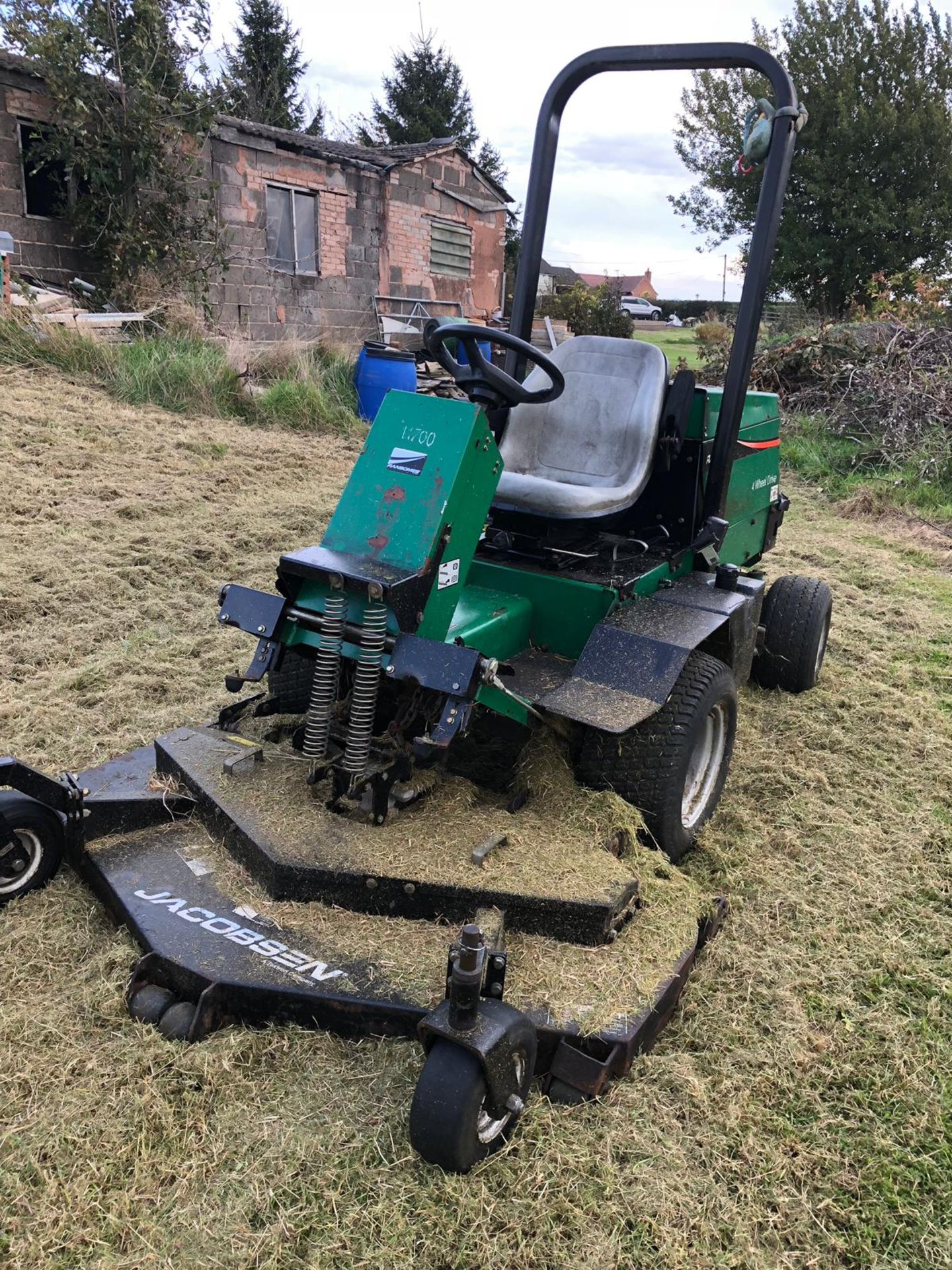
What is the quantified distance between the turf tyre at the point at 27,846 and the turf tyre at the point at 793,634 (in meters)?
2.91

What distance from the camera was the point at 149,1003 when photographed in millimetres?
2098

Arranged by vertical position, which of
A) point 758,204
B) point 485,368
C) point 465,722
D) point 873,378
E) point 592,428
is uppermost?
point 758,204

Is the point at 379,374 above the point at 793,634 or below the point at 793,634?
above

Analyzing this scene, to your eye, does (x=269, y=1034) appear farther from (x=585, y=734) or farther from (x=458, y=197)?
(x=458, y=197)

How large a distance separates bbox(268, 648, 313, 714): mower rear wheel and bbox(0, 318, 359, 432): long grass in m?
5.48

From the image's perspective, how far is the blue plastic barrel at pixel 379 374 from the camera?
9.71 metres

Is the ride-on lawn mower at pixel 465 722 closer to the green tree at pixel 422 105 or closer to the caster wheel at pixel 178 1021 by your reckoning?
the caster wheel at pixel 178 1021

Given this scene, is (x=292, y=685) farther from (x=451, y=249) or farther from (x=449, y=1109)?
(x=451, y=249)

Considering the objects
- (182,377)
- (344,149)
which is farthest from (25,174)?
(344,149)

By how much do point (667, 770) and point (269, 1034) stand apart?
4.16ft

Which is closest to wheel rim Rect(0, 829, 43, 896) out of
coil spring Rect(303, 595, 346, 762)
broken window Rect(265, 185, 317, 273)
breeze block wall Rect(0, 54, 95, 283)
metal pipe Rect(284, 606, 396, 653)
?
coil spring Rect(303, 595, 346, 762)

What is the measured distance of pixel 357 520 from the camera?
2664mm

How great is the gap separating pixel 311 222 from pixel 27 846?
12.7 metres

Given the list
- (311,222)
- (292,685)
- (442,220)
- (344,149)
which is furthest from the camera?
(442,220)
